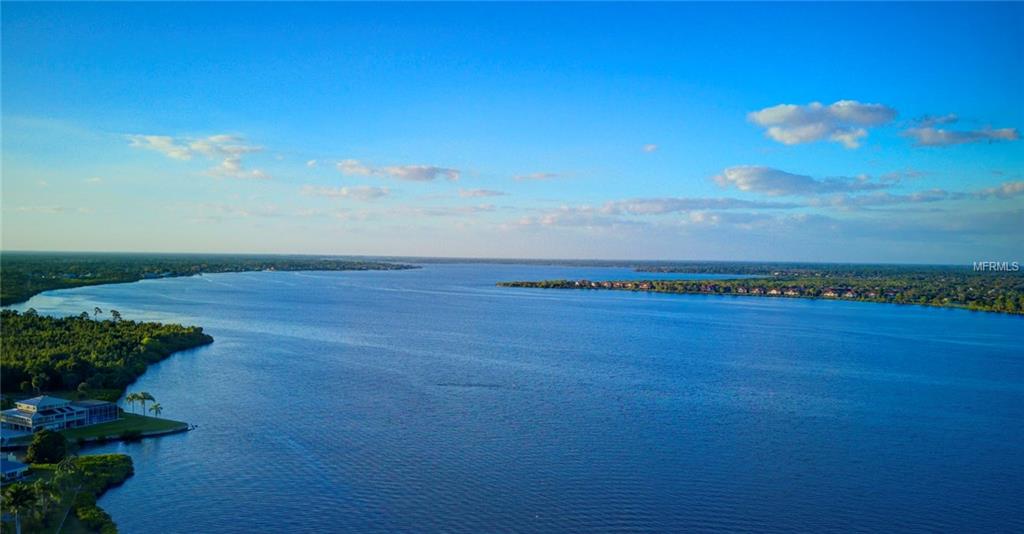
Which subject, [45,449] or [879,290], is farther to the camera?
[879,290]

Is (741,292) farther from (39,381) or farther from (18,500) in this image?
(18,500)

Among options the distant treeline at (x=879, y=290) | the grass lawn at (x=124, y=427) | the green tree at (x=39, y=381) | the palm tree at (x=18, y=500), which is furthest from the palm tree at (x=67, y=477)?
the distant treeline at (x=879, y=290)

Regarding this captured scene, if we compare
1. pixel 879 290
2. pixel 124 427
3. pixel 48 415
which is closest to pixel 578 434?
pixel 124 427

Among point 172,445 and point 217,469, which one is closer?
point 217,469

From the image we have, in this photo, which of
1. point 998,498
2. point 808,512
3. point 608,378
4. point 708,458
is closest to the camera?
point 808,512

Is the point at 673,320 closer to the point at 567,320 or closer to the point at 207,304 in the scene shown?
the point at 567,320

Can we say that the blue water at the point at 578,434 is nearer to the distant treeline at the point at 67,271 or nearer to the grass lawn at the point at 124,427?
the grass lawn at the point at 124,427

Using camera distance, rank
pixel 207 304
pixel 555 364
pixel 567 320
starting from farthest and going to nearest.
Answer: pixel 207 304
pixel 567 320
pixel 555 364

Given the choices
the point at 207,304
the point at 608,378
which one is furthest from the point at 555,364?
the point at 207,304

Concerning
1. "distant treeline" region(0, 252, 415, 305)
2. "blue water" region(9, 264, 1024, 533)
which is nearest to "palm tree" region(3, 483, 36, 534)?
"blue water" region(9, 264, 1024, 533)
